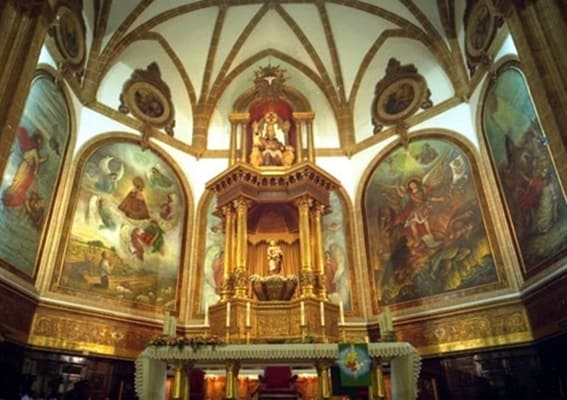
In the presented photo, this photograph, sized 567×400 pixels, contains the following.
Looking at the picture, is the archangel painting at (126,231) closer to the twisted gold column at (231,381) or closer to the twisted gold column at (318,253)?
the twisted gold column at (318,253)

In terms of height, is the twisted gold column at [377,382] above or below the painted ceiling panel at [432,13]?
below

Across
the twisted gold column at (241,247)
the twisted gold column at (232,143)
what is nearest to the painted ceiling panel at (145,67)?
the twisted gold column at (232,143)

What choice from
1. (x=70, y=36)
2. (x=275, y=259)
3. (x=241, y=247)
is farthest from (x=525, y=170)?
(x=70, y=36)

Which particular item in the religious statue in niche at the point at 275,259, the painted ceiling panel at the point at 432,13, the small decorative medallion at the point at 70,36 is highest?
the painted ceiling panel at the point at 432,13

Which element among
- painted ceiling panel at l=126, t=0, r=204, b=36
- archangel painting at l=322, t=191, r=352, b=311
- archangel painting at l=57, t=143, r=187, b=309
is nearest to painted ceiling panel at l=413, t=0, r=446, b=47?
archangel painting at l=322, t=191, r=352, b=311

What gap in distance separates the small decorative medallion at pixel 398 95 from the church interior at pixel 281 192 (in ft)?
0.25

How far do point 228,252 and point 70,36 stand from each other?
24.7 feet

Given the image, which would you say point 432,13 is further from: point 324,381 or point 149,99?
point 324,381

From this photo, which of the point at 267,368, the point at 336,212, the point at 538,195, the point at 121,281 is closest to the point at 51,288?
the point at 121,281

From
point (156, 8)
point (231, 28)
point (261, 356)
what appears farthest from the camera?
point (231, 28)

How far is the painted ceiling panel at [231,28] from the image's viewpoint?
53.3 ft

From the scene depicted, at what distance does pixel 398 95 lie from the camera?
15.6m

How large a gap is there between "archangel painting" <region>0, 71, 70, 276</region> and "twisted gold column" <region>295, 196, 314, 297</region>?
21.7ft

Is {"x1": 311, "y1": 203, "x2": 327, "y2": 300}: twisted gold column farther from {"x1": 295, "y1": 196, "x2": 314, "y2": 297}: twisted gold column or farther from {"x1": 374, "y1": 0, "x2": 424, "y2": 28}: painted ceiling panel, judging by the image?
{"x1": 374, "y1": 0, "x2": 424, "y2": 28}: painted ceiling panel
